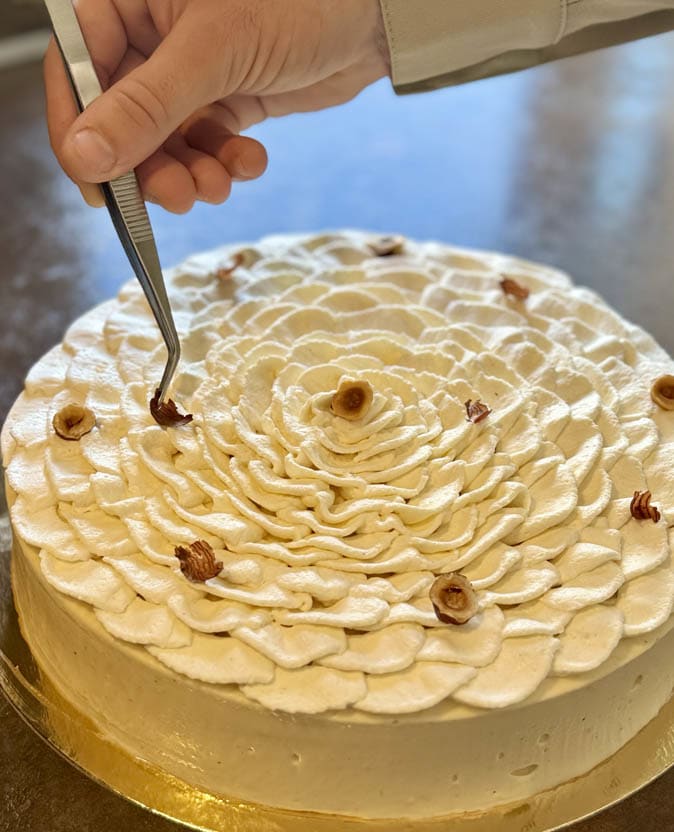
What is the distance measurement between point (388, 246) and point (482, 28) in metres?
0.46

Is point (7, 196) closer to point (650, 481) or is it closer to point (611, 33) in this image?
point (611, 33)

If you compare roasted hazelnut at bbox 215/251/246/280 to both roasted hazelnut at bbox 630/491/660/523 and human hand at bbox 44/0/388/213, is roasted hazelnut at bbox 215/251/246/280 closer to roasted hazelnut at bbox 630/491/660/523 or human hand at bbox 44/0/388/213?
human hand at bbox 44/0/388/213

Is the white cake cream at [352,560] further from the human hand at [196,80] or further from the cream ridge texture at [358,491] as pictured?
the human hand at [196,80]

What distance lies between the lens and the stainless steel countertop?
262 cm

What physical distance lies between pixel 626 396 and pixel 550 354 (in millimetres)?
141

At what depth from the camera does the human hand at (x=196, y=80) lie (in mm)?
1360

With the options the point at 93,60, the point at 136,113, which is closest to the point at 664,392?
the point at 136,113

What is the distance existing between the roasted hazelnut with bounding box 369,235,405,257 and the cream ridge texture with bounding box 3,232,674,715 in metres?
0.17

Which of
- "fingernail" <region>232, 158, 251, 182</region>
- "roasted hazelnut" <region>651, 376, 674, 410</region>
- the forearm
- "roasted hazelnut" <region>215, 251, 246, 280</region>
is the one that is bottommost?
"roasted hazelnut" <region>651, 376, 674, 410</region>

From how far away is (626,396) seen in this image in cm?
167

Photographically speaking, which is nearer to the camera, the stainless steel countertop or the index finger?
the index finger

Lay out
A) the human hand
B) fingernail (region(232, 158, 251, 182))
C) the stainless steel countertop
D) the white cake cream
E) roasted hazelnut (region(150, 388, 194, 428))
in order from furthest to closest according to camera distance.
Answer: the stainless steel countertop → fingernail (region(232, 158, 251, 182)) → roasted hazelnut (region(150, 388, 194, 428)) → the human hand → the white cake cream

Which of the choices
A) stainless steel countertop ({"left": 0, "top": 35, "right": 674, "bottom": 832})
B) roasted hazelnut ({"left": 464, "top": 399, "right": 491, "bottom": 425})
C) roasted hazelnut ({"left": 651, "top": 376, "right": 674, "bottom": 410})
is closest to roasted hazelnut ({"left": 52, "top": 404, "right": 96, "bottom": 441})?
roasted hazelnut ({"left": 464, "top": 399, "right": 491, "bottom": 425})

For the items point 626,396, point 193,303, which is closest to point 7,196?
point 193,303
